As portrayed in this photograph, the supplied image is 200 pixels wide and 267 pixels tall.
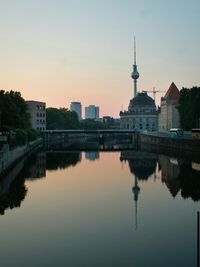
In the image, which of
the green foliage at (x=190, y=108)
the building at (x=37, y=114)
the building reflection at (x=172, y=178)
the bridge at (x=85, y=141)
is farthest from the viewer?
the building at (x=37, y=114)

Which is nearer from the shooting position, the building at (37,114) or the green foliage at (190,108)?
the green foliage at (190,108)

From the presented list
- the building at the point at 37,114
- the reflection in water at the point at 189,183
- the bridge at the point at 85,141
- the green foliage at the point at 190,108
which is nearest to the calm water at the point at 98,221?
the reflection in water at the point at 189,183

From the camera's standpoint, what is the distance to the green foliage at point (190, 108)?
9075 centimetres

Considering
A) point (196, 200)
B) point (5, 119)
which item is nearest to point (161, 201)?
point (196, 200)

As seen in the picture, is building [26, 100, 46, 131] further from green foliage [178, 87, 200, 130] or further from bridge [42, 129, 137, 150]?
green foliage [178, 87, 200, 130]

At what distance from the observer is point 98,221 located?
28.2 meters

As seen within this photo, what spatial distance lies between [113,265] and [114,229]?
245 inches

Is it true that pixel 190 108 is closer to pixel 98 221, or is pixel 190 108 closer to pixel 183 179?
pixel 183 179

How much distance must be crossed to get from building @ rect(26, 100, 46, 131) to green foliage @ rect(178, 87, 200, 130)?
203 feet

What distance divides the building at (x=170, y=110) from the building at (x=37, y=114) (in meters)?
45.2

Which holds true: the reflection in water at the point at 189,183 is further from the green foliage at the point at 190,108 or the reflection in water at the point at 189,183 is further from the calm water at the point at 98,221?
the green foliage at the point at 190,108

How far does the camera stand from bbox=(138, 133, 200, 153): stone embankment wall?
82.6 meters

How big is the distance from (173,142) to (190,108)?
9.45 meters

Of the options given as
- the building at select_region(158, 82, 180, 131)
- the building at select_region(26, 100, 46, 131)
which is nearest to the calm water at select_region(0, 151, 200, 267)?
the building at select_region(26, 100, 46, 131)
